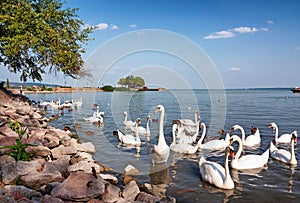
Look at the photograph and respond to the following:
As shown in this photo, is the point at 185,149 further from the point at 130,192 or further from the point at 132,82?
the point at 130,192

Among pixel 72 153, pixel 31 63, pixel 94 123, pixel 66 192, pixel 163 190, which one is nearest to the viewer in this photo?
pixel 66 192

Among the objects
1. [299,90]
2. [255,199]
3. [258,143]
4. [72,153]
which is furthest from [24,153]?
[299,90]

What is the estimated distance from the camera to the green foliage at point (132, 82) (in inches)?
427

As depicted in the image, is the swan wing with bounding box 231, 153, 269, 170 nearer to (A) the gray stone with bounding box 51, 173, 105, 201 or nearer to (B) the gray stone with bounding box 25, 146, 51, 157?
(A) the gray stone with bounding box 51, 173, 105, 201

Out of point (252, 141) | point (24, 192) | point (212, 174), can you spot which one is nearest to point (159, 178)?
point (212, 174)

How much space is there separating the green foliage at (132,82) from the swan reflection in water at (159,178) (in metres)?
3.29

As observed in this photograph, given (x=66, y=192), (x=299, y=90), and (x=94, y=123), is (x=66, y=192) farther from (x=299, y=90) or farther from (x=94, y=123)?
(x=299, y=90)

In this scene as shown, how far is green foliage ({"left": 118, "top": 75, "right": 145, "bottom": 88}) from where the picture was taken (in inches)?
427

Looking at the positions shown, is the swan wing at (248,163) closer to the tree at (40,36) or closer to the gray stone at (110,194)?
the gray stone at (110,194)

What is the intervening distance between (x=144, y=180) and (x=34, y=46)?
10.0 meters

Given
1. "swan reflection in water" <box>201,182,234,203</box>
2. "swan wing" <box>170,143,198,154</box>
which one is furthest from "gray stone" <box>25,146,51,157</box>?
"swan wing" <box>170,143,198,154</box>

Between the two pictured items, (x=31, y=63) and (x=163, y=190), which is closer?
(x=163, y=190)

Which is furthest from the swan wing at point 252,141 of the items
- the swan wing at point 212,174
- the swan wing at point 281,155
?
the swan wing at point 212,174

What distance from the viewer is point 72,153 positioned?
8609mm
